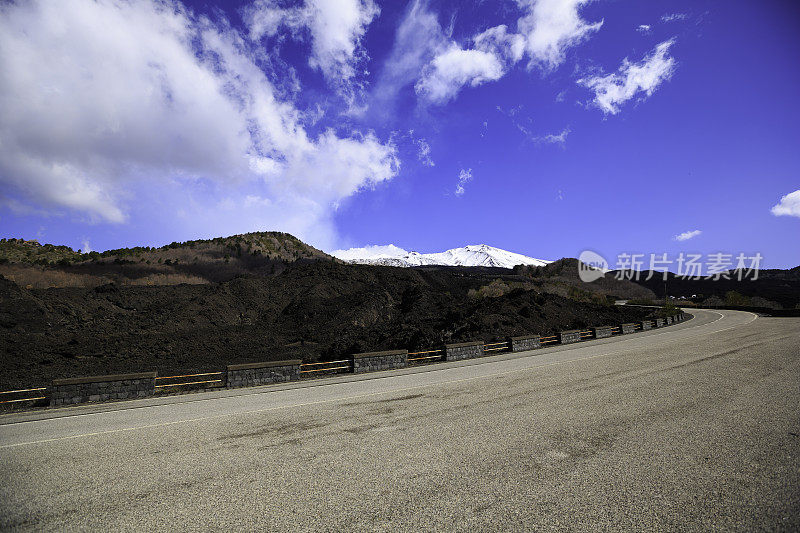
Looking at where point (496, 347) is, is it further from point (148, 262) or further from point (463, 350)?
point (148, 262)

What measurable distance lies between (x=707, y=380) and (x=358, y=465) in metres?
10.4

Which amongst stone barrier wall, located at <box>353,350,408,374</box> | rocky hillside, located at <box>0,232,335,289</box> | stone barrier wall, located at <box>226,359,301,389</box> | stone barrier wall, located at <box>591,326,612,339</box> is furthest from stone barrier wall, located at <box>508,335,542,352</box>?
rocky hillside, located at <box>0,232,335,289</box>

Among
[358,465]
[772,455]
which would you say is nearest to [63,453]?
[358,465]

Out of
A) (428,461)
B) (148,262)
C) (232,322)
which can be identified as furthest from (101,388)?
(148,262)

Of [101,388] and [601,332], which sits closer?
[101,388]

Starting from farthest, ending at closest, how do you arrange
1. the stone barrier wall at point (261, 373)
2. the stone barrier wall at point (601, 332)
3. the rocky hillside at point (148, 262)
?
1. the rocky hillside at point (148, 262)
2. the stone barrier wall at point (601, 332)
3. the stone barrier wall at point (261, 373)

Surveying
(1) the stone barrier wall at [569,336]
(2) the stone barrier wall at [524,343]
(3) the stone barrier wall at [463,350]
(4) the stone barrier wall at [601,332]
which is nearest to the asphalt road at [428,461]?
(3) the stone barrier wall at [463,350]

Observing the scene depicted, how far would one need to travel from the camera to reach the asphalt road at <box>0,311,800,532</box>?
368cm

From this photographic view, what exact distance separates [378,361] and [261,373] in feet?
15.7

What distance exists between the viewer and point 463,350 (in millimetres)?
17328

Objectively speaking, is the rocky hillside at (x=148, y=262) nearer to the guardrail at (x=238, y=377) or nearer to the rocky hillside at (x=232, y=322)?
the rocky hillside at (x=232, y=322)

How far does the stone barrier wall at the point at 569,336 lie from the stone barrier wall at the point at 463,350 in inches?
277

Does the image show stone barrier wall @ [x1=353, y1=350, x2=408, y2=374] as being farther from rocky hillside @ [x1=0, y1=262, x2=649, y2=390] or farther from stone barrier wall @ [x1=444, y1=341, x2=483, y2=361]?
rocky hillside @ [x1=0, y1=262, x2=649, y2=390]

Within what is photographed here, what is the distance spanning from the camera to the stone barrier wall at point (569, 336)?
71.2ft
